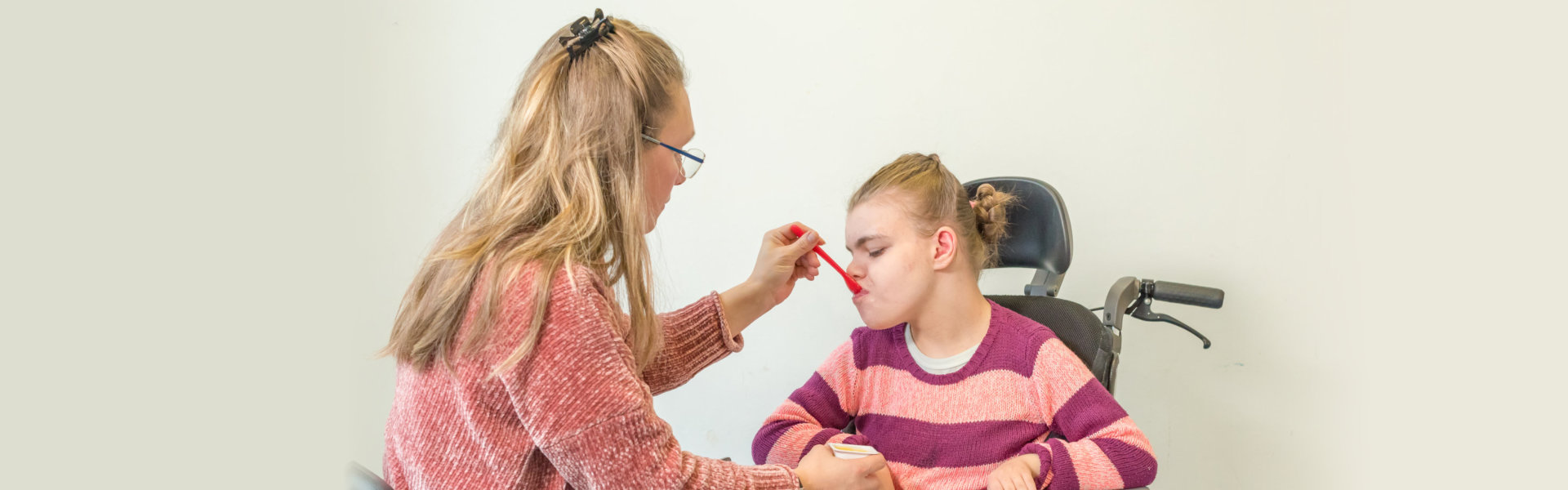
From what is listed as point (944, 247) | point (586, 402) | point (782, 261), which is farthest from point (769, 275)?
point (586, 402)

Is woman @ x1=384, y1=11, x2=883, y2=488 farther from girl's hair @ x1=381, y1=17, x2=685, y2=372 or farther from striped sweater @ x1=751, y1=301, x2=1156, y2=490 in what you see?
striped sweater @ x1=751, y1=301, x2=1156, y2=490

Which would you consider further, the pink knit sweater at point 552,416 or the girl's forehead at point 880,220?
the girl's forehead at point 880,220

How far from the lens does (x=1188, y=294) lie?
164 centimetres

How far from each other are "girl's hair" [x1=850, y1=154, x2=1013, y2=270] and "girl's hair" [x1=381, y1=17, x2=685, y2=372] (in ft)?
1.43

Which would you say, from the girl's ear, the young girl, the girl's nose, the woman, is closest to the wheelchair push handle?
the young girl

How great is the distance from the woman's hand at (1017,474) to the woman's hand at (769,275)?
0.45 metres

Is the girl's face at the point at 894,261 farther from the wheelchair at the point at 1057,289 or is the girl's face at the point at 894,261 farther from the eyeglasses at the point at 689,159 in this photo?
the eyeglasses at the point at 689,159

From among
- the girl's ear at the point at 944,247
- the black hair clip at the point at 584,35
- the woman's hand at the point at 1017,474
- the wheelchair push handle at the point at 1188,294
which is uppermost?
the black hair clip at the point at 584,35

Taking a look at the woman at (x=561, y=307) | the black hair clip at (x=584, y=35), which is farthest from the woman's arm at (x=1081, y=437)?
the black hair clip at (x=584, y=35)

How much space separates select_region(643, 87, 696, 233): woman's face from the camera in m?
1.30

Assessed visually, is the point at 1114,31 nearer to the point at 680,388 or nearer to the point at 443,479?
the point at 680,388

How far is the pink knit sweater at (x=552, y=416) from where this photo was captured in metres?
1.12

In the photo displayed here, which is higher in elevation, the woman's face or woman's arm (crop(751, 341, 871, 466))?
the woman's face

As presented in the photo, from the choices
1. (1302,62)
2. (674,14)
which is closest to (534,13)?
(674,14)
